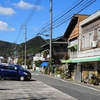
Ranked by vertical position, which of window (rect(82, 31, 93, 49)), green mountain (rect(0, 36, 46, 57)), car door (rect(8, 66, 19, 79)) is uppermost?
green mountain (rect(0, 36, 46, 57))

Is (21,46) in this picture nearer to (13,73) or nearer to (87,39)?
(87,39)

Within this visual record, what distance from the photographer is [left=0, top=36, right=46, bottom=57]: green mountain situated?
425 ft

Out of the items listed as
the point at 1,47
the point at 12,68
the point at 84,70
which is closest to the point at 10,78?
the point at 12,68

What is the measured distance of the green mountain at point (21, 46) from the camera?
130 meters

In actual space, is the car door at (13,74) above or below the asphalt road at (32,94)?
above

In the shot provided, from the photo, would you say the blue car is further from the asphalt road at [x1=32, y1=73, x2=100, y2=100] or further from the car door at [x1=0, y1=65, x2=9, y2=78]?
the asphalt road at [x1=32, y1=73, x2=100, y2=100]

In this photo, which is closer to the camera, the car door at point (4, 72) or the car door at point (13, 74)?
the car door at point (13, 74)

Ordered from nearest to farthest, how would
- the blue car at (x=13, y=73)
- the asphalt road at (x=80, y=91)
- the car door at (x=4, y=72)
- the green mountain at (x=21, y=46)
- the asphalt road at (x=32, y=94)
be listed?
the asphalt road at (x=32, y=94), the asphalt road at (x=80, y=91), the blue car at (x=13, y=73), the car door at (x=4, y=72), the green mountain at (x=21, y=46)

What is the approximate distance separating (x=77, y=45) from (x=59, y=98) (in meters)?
23.7

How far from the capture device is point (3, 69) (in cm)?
2953

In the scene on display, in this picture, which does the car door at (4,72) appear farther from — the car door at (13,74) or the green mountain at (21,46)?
the green mountain at (21,46)

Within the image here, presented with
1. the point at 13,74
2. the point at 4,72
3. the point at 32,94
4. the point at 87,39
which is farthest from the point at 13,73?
the point at 32,94

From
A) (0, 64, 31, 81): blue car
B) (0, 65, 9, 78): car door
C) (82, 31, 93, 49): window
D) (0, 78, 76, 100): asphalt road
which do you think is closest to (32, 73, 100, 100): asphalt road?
(0, 78, 76, 100): asphalt road

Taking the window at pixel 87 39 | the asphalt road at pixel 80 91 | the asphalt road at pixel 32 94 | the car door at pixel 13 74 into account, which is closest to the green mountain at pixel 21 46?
the window at pixel 87 39
